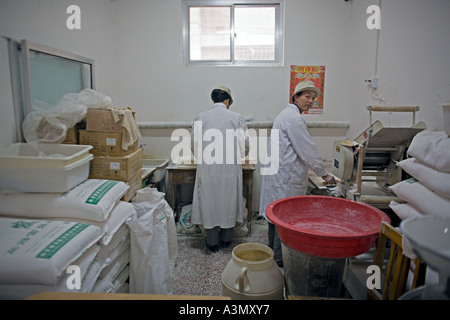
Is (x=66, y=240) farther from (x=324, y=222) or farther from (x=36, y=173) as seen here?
(x=324, y=222)

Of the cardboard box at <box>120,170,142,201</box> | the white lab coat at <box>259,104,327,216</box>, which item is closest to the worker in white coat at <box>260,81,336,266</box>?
the white lab coat at <box>259,104,327,216</box>

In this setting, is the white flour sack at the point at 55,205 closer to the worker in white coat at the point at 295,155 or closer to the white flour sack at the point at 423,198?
the worker in white coat at the point at 295,155

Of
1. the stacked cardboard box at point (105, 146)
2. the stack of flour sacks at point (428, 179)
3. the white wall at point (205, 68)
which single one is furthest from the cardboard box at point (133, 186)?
the stack of flour sacks at point (428, 179)

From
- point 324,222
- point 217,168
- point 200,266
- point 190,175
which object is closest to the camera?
point 324,222

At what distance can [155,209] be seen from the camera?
1941 mm

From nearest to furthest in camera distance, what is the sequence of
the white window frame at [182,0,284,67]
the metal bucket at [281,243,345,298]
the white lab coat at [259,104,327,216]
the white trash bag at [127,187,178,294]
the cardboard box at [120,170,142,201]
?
the metal bucket at [281,243,345,298] → the white trash bag at [127,187,178,294] → the cardboard box at [120,170,142,201] → the white lab coat at [259,104,327,216] → the white window frame at [182,0,284,67]

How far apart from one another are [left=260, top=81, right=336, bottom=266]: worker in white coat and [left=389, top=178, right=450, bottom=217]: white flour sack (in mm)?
784

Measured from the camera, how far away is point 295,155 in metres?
2.33

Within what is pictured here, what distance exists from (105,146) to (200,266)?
1269mm

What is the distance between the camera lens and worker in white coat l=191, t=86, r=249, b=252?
2664mm

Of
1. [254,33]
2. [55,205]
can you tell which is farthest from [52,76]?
[254,33]

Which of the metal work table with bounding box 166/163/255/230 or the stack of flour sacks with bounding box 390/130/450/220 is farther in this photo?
the metal work table with bounding box 166/163/255/230

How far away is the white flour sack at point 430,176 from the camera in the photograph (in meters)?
1.22

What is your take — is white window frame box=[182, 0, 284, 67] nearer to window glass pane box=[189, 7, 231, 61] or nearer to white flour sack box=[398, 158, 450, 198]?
window glass pane box=[189, 7, 231, 61]
